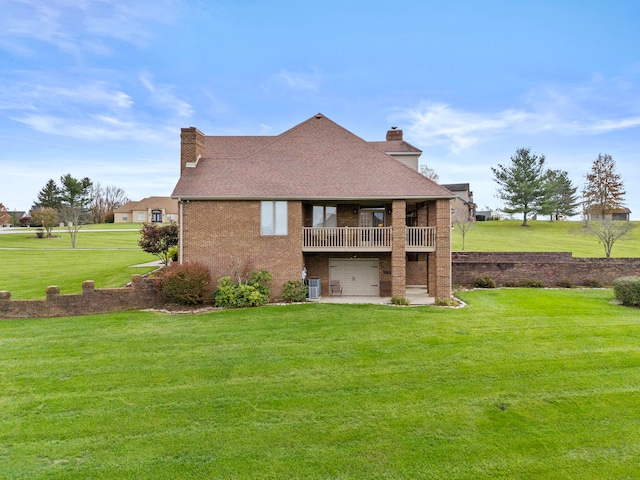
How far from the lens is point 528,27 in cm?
1845

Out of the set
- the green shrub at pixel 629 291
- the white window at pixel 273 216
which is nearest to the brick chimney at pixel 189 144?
the white window at pixel 273 216

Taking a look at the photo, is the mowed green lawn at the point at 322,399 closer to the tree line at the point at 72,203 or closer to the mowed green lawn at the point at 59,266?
the mowed green lawn at the point at 59,266

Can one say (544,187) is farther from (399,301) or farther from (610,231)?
(399,301)

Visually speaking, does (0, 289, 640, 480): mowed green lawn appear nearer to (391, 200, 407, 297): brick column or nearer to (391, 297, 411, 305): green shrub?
(391, 297, 411, 305): green shrub

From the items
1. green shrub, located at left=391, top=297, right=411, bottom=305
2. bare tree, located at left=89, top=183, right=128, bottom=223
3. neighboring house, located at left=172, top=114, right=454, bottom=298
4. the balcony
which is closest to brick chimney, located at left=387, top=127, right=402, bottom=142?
neighboring house, located at left=172, top=114, right=454, bottom=298

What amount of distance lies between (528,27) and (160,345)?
919 inches

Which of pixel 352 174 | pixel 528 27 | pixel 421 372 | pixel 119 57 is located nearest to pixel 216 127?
pixel 119 57

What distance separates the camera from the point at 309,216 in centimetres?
1709

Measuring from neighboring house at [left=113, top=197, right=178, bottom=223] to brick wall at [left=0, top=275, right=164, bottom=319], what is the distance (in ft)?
183

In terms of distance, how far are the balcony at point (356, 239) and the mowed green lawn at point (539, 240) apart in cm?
1889

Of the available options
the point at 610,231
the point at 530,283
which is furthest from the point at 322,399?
the point at 610,231

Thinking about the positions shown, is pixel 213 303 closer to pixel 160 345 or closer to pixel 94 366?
pixel 160 345

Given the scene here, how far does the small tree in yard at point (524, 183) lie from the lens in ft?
148

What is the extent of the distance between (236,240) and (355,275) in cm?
637
